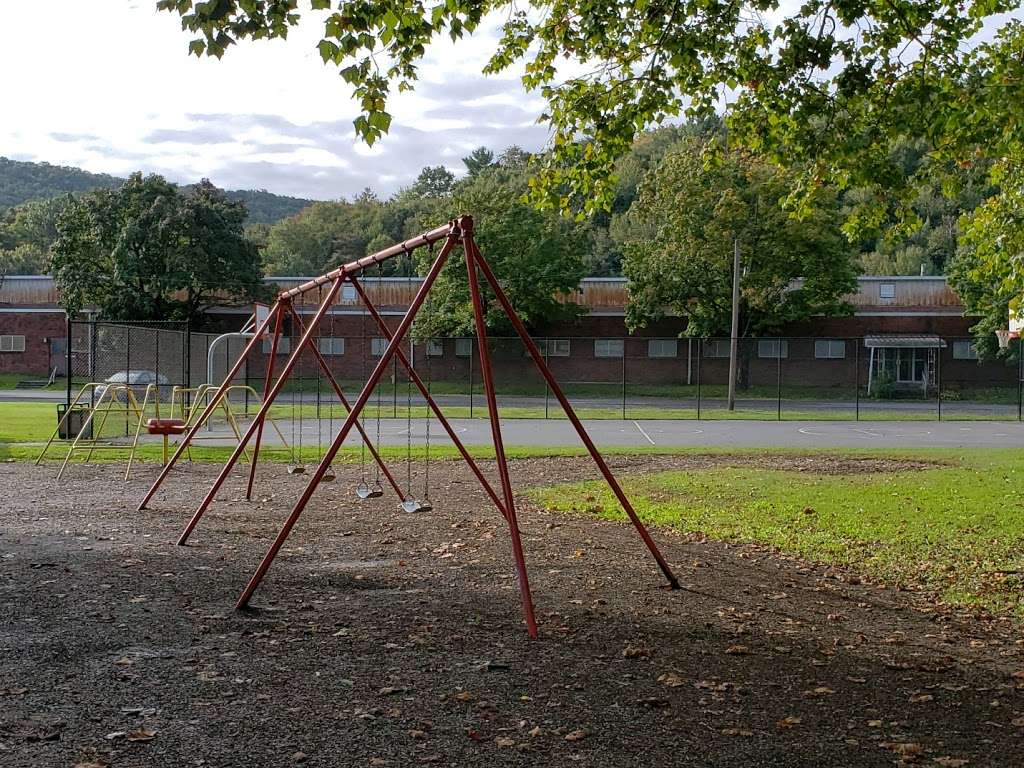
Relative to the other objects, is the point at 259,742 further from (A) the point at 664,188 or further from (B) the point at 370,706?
(A) the point at 664,188

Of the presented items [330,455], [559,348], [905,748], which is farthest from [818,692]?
[559,348]

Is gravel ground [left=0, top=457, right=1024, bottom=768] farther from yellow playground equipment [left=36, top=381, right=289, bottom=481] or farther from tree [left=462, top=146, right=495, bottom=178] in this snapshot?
tree [left=462, top=146, right=495, bottom=178]

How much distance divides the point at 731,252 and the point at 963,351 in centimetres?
1246

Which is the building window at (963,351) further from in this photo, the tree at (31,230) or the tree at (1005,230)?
the tree at (31,230)

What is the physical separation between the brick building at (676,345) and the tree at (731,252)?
1508mm

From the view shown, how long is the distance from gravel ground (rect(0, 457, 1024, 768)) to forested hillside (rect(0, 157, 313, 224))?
4889 inches

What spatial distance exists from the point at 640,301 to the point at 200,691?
43.6 m

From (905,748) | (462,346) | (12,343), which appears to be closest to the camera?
(905,748)

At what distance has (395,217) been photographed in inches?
3851

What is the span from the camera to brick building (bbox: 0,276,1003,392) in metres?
47.5

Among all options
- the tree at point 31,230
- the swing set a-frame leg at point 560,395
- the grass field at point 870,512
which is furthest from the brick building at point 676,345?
the tree at point 31,230

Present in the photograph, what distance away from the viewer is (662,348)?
166ft

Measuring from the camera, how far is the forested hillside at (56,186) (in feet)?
427

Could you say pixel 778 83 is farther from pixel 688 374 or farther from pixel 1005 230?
pixel 688 374
